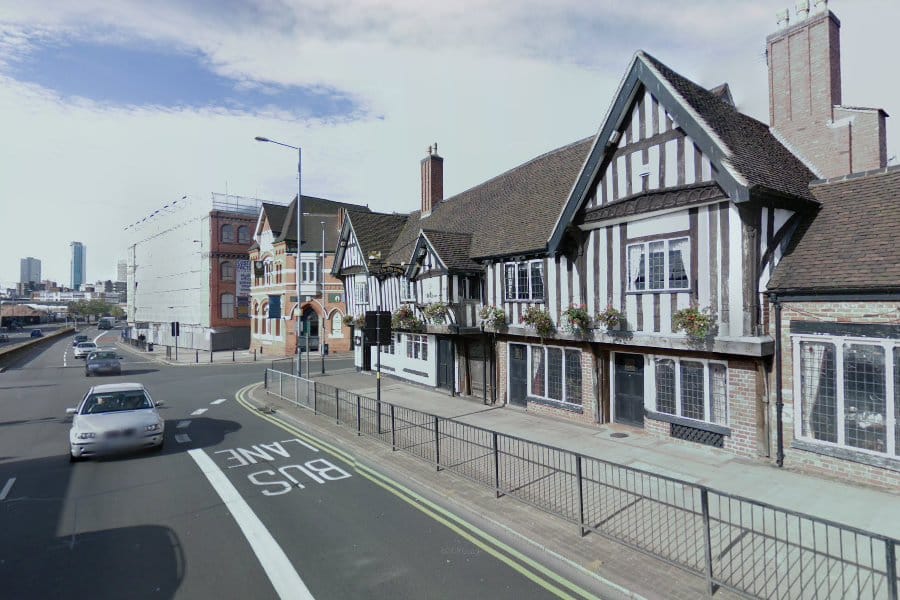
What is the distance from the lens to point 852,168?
41.0 feet

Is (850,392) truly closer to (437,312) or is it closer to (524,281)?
(524,281)

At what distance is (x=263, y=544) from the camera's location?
698cm

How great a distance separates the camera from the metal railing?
5.33 metres

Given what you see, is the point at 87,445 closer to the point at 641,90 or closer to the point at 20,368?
the point at 641,90

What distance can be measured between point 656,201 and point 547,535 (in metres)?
8.60

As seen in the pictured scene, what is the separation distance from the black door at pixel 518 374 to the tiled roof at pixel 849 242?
8.24 m

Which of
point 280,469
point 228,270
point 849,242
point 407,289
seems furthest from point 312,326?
point 849,242

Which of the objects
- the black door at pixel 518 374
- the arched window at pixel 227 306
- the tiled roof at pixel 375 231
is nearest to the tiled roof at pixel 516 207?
the tiled roof at pixel 375 231

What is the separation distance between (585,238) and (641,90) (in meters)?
4.09

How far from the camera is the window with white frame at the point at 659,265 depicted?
11.7m

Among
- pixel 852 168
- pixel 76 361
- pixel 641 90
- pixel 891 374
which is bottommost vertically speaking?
pixel 76 361

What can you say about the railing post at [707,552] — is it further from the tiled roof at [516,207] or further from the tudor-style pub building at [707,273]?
the tiled roof at [516,207]

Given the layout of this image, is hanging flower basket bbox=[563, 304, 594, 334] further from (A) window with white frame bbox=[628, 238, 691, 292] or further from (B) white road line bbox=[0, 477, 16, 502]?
(B) white road line bbox=[0, 477, 16, 502]

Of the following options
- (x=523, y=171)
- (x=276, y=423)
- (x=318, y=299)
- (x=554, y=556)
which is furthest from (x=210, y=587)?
(x=318, y=299)
